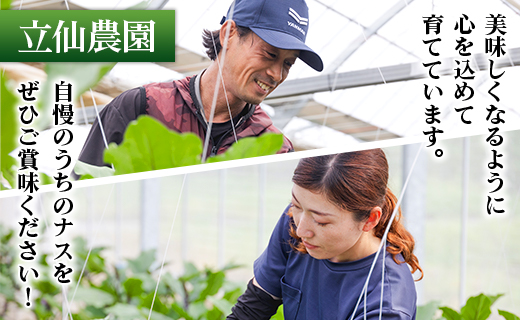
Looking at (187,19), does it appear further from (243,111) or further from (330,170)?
(330,170)

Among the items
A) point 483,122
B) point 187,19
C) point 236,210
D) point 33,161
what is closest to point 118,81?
point 187,19

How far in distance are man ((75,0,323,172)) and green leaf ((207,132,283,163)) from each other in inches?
6.1

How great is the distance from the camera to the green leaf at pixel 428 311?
781mm

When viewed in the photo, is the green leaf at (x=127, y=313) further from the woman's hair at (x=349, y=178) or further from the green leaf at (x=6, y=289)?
the green leaf at (x=6, y=289)

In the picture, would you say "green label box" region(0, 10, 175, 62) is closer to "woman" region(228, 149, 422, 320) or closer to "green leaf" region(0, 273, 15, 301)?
"woman" region(228, 149, 422, 320)

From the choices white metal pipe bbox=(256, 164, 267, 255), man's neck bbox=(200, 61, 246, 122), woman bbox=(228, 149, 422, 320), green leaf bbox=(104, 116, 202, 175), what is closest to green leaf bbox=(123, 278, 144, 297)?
woman bbox=(228, 149, 422, 320)

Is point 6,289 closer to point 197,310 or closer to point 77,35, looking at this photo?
point 197,310

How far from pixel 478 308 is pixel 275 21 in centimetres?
62

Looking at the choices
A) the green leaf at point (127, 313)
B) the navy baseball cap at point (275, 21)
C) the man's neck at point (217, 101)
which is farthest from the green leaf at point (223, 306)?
the navy baseball cap at point (275, 21)

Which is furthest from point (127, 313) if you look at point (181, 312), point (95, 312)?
point (95, 312)

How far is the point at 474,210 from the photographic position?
1.59 metres

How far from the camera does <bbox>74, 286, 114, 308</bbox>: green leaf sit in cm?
81

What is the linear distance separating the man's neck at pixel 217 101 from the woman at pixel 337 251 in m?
0.13

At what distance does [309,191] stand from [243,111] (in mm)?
154
